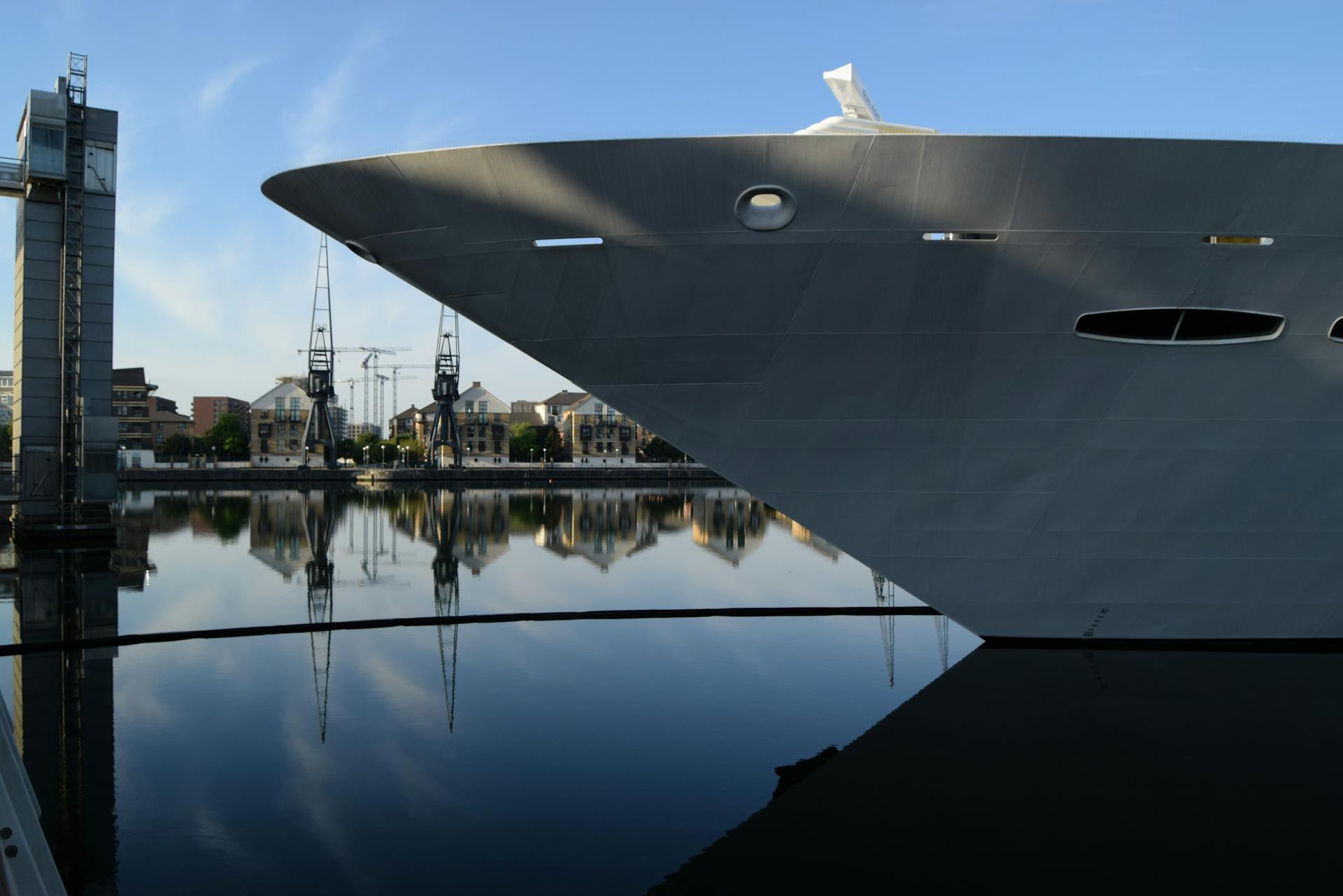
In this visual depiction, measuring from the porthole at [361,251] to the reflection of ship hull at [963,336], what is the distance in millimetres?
47

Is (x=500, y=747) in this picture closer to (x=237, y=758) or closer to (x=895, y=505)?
(x=237, y=758)

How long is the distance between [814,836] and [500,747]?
2.83 metres

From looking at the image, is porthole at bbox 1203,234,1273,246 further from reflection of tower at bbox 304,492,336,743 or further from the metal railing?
the metal railing

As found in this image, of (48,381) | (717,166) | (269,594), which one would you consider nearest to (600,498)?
(48,381)

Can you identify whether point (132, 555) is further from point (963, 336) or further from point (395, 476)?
point (395, 476)

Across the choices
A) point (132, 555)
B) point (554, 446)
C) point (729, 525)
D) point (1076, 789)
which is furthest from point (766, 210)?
point (554, 446)

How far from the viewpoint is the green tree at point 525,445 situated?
91.3 m

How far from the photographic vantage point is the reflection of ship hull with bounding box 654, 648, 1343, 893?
496 centimetres

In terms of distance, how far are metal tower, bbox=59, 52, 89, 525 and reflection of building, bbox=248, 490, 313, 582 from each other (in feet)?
14.2

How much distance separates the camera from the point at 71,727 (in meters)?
7.35

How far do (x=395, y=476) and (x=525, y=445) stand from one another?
25.9 meters

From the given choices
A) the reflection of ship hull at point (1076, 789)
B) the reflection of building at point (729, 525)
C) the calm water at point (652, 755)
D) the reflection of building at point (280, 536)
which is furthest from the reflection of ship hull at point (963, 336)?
the reflection of building at point (280, 536)

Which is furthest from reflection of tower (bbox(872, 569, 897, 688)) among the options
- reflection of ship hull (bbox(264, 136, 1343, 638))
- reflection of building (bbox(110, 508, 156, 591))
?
reflection of building (bbox(110, 508, 156, 591))

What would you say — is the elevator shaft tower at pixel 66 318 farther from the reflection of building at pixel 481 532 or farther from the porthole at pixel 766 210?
the porthole at pixel 766 210
